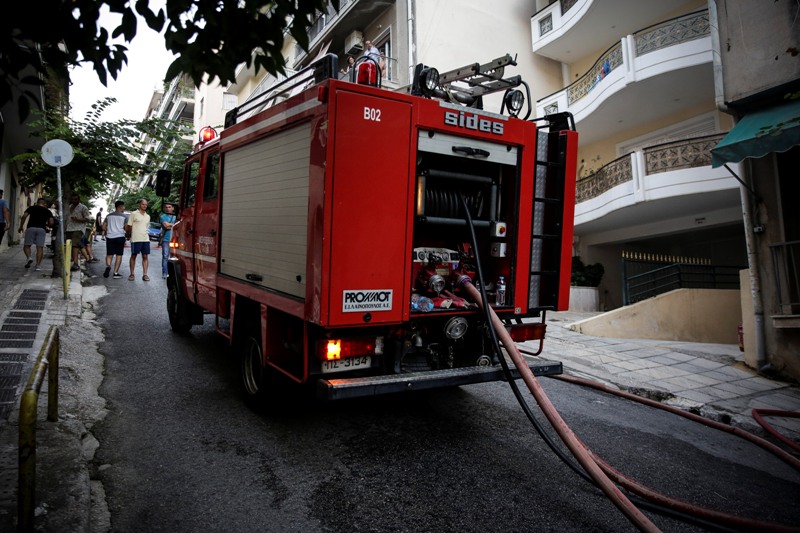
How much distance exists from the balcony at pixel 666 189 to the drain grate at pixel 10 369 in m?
12.1

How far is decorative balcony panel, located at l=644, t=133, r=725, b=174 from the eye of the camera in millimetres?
10750

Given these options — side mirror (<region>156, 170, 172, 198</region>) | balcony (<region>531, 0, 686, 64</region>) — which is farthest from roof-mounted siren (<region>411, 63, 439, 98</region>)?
balcony (<region>531, 0, 686, 64</region>)

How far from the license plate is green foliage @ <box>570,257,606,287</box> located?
12.2 metres

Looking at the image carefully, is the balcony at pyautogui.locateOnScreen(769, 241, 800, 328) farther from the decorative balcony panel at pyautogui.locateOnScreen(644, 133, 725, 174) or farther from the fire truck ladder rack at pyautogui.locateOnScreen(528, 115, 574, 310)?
the decorative balcony panel at pyautogui.locateOnScreen(644, 133, 725, 174)

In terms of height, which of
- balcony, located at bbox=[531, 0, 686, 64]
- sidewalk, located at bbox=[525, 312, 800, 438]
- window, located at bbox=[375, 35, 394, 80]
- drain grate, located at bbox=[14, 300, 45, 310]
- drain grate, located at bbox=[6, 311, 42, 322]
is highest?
balcony, located at bbox=[531, 0, 686, 64]

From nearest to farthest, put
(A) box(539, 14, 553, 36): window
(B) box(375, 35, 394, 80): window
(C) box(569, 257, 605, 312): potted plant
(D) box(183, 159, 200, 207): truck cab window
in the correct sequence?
(D) box(183, 159, 200, 207): truck cab window → (C) box(569, 257, 605, 312): potted plant → (B) box(375, 35, 394, 80): window → (A) box(539, 14, 553, 36): window

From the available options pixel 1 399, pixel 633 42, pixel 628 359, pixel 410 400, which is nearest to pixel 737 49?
pixel 628 359

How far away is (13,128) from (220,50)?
14575 millimetres

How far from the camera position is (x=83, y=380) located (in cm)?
461

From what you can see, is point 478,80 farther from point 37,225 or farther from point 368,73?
point 37,225

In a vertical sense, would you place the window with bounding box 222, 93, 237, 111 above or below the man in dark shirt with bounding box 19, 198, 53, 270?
above

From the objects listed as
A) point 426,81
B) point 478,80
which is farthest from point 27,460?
point 478,80

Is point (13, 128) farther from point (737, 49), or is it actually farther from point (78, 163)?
point (737, 49)

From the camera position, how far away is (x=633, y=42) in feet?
40.5
